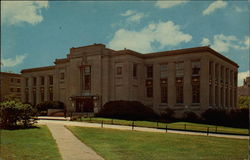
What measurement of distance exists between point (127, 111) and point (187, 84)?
426 inches

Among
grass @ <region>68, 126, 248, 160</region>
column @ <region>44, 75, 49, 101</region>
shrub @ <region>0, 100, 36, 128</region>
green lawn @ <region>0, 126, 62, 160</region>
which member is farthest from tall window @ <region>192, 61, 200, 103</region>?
column @ <region>44, 75, 49, 101</region>

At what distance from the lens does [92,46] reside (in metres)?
51.6

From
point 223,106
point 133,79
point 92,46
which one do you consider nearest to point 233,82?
point 223,106

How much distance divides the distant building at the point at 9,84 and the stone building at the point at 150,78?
3151 centimetres

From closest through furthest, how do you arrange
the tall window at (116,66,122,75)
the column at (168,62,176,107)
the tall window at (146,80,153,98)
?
the column at (168,62,176,107) < the tall window at (116,66,122,75) < the tall window at (146,80,153,98)

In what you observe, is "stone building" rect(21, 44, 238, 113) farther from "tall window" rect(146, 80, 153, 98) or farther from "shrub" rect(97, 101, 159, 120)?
"shrub" rect(97, 101, 159, 120)

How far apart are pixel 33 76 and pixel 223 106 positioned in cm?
4425

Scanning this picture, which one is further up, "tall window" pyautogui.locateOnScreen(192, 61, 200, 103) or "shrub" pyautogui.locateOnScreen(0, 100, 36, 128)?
"tall window" pyautogui.locateOnScreen(192, 61, 200, 103)

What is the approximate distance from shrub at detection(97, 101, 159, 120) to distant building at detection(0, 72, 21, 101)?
153 ft

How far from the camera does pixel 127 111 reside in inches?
1676

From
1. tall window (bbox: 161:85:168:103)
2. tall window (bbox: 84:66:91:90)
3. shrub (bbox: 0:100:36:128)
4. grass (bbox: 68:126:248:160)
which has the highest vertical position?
tall window (bbox: 84:66:91:90)

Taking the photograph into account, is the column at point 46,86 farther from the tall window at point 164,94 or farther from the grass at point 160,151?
the grass at point 160,151

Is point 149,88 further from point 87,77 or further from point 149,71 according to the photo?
point 87,77

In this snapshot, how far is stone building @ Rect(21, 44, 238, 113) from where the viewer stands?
44.7 m
